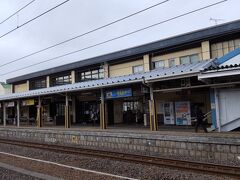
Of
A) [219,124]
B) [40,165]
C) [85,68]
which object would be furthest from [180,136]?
[85,68]

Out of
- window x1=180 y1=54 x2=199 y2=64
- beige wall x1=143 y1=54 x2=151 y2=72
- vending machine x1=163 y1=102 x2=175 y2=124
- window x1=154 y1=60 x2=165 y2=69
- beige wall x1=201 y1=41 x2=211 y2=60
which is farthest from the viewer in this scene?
beige wall x1=143 y1=54 x2=151 y2=72

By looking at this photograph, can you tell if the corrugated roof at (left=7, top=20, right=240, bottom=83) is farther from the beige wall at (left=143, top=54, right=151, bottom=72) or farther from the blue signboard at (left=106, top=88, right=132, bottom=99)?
the blue signboard at (left=106, top=88, right=132, bottom=99)

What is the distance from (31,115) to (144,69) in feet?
62.5

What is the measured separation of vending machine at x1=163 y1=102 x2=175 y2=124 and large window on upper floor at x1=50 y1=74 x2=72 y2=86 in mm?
13701

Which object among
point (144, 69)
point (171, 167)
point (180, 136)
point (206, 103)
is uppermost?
point (144, 69)

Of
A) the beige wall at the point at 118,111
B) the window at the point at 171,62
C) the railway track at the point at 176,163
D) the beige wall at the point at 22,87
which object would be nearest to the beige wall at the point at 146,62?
the window at the point at 171,62

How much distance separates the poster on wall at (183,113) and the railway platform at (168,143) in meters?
5.07

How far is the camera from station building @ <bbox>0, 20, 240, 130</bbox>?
16.8 m

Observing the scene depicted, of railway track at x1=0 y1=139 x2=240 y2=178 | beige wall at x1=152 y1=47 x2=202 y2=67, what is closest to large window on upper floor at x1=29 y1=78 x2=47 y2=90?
beige wall at x1=152 y1=47 x2=202 y2=67

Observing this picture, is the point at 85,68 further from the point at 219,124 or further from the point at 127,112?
the point at 219,124

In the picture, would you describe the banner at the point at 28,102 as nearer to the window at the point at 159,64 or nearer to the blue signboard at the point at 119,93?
the blue signboard at the point at 119,93

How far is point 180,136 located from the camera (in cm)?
1366

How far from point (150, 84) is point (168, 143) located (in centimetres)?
384

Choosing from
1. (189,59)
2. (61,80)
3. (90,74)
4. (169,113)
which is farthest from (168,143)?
(61,80)
